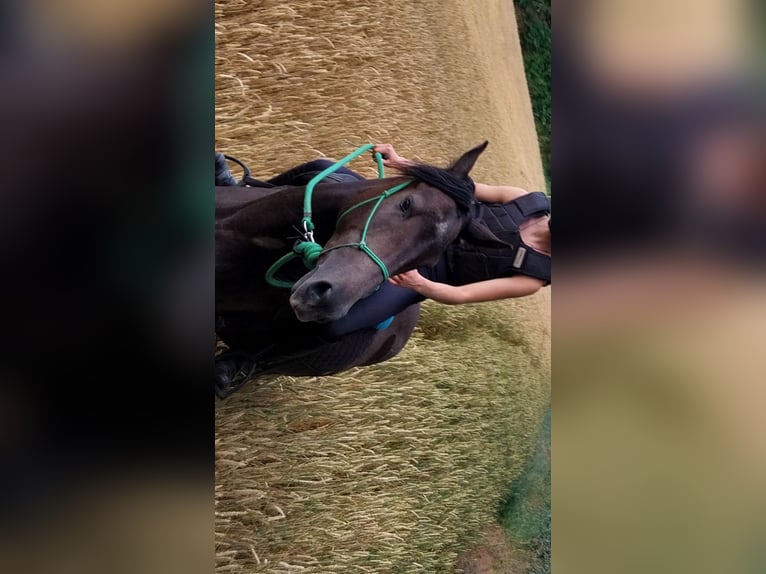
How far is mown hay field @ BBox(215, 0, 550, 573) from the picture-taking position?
1.40m

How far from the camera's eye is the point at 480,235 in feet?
3.17

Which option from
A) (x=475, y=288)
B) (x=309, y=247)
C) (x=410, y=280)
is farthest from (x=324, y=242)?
(x=475, y=288)

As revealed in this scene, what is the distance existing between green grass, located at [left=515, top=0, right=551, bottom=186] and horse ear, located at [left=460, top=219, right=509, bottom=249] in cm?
134

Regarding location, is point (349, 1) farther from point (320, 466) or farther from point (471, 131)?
point (320, 466)

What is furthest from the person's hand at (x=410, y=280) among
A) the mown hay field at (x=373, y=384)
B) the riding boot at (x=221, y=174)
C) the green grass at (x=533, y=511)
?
the green grass at (x=533, y=511)

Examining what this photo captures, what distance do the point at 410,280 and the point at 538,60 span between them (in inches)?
67.4

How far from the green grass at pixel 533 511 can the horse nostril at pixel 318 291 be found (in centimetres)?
121

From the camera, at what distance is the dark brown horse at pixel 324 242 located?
0.82 metres
